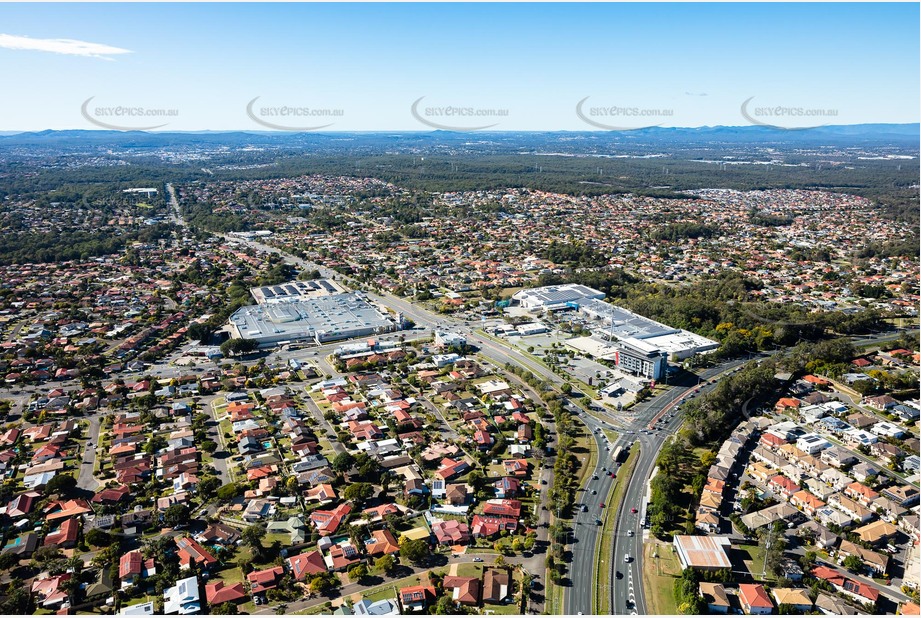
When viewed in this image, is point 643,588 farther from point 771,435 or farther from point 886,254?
point 886,254

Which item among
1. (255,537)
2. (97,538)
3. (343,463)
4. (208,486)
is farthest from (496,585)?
(97,538)

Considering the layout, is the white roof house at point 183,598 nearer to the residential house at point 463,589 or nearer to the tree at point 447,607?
the tree at point 447,607

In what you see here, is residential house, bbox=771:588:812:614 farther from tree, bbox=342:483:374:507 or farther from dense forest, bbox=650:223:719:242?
dense forest, bbox=650:223:719:242

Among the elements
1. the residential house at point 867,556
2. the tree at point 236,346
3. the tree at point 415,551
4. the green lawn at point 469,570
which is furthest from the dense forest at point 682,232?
the tree at point 415,551

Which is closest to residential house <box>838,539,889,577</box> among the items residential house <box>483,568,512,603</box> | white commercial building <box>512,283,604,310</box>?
residential house <box>483,568,512,603</box>

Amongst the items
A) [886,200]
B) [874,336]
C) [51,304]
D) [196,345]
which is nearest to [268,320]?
[196,345]

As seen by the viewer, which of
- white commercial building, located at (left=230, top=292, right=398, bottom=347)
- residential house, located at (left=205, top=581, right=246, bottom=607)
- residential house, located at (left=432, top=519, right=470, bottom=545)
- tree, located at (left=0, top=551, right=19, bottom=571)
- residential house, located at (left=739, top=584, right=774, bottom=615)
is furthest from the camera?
white commercial building, located at (left=230, top=292, right=398, bottom=347)
